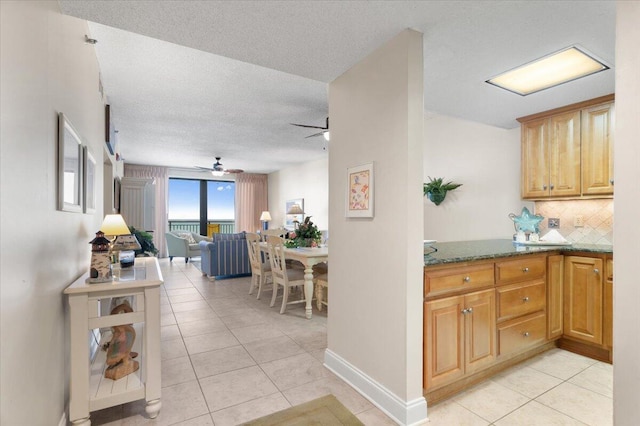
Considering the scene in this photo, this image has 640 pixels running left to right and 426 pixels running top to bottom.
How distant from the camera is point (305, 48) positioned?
6.93 ft

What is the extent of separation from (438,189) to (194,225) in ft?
26.4

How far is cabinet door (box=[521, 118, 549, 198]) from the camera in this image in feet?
10.8

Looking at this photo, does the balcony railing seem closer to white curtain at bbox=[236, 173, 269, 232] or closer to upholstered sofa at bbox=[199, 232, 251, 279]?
white curtain at bbox=[236, 173, 269, 232]

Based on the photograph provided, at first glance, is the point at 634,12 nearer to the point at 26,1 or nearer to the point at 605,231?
the point at 26,1

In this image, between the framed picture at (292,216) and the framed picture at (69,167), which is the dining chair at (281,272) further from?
the framed picture at (292,216)

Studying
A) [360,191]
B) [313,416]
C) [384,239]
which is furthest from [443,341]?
[360,191]

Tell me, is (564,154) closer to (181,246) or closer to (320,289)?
(320,289)

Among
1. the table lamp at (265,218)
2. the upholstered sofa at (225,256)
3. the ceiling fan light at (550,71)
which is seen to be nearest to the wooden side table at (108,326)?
the ceiling fan light at (550,71)

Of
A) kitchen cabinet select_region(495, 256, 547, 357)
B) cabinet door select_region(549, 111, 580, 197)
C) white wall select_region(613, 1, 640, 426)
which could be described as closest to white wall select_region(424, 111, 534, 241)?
cabinet door select_region(549, 111, 580, 197)

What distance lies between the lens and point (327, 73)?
249 centimetres

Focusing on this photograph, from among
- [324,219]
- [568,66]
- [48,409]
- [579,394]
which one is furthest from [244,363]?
[324,219]

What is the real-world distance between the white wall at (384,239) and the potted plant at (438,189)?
2301mm

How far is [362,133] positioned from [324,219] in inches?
226

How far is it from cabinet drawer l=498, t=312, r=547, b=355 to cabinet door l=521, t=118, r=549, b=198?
1.34 metres
